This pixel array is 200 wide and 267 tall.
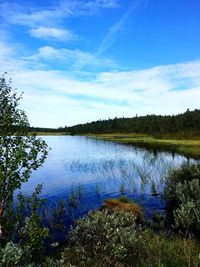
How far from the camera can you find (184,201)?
16719mm

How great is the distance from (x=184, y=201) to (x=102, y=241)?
659 centimetres

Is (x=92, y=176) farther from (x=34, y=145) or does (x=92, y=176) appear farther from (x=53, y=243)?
(x=34, y=145)

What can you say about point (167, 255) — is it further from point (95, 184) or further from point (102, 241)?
point (95, 184)

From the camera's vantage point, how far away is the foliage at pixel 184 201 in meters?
14.8

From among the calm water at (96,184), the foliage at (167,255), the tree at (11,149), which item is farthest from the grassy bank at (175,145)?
the tree at (11,149)

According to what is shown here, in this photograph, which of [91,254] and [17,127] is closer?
[17,127]

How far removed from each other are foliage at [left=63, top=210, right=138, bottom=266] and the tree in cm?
289

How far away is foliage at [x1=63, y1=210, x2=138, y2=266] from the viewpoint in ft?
35.3

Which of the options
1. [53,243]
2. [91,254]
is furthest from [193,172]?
[91,254]

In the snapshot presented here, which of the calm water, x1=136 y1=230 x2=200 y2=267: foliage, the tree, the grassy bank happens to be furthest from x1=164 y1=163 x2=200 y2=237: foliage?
the grassy bank

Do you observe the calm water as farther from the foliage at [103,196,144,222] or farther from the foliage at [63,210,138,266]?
the foliage at [63,210,138,266]

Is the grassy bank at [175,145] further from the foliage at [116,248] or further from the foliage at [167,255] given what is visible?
the foliage at [167,255]

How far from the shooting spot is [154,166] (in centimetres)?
4172

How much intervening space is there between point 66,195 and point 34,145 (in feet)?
61.8
